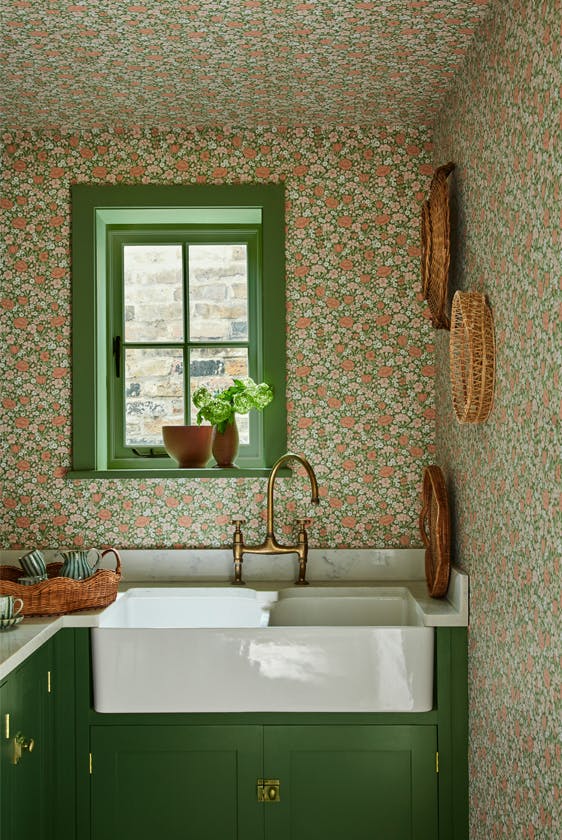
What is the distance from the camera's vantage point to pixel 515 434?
6.26 feet

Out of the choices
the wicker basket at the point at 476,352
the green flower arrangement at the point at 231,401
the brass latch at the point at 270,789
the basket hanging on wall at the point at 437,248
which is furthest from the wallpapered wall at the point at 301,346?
the brass latch at the point at 270,789

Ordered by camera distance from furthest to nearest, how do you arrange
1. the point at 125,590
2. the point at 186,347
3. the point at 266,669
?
the point at 186,347, the point at 125,590, the point at 266,669

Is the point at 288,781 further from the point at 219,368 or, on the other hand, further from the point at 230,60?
Answer: the point at 230,60

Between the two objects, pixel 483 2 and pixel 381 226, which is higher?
pixel 483 2

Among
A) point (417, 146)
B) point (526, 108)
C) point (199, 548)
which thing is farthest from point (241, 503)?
point (526, 108)

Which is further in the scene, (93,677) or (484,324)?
(93,677)

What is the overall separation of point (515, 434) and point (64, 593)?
55.8 inches

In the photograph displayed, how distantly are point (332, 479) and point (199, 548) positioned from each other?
556 millimetres

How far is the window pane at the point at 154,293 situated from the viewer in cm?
323

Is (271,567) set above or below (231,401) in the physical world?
below

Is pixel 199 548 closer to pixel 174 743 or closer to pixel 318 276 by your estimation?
pixel 174 743

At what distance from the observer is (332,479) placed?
297cm

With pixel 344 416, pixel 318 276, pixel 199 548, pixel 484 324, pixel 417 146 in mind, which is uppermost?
pixel 417 146

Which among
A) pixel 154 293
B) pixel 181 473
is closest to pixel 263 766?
pixel 181 473
